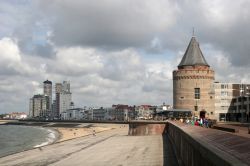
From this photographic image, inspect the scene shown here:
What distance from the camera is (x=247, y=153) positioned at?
1032 centimetres

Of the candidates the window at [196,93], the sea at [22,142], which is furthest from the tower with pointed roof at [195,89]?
the sea at [22,142]

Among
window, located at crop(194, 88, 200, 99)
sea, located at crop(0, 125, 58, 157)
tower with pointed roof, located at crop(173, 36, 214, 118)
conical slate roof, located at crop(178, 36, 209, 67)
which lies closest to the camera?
sea, located at crop(0, 125, 58, 157)

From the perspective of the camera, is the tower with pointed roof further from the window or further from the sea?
the sea

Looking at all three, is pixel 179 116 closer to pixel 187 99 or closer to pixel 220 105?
pixel 187 99

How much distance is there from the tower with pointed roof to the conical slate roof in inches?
38.0

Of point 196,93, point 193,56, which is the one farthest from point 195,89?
point 193,56

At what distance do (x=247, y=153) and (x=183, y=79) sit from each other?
86.9 meters

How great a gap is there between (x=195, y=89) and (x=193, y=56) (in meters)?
8.91

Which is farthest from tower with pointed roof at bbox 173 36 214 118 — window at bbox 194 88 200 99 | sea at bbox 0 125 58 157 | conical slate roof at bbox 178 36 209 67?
sea at bbox 0 125 58 157

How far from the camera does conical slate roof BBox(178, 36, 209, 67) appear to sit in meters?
99.9

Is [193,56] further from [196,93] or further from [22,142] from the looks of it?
[22,142]

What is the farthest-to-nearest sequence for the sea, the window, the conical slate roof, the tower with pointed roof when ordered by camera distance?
the conical slate roof < the window < the tower with pointed roof < the sea

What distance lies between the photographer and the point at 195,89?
96.2m

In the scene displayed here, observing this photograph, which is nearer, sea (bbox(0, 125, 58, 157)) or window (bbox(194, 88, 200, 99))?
sea (bbox(0, 125, 58, 157))
